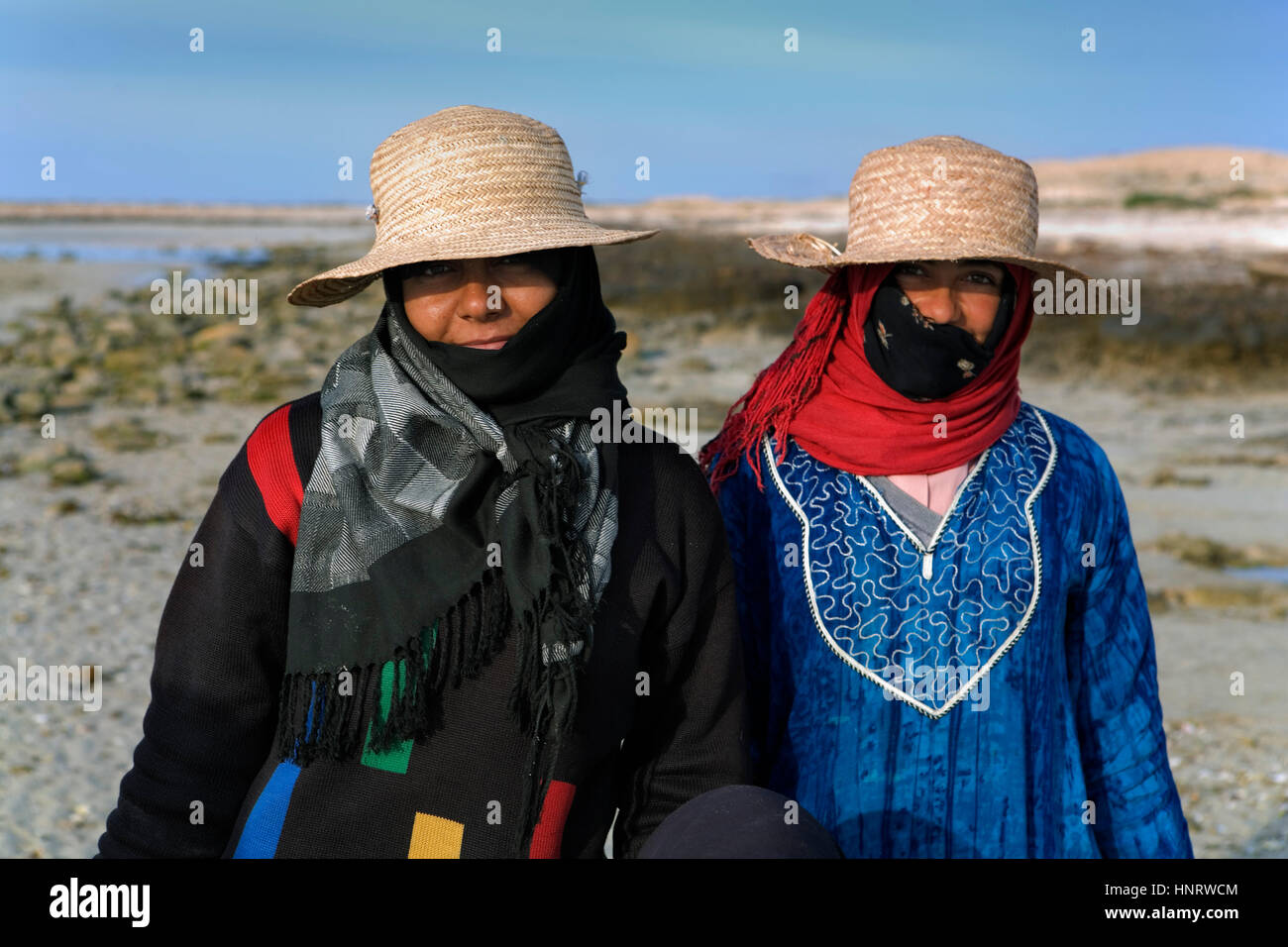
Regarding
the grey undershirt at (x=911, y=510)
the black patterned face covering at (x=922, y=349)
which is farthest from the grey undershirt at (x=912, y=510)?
the black patterned face covering at (x=922, y=349)

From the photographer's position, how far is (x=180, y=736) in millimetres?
2053

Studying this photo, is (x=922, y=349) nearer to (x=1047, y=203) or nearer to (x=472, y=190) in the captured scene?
(x=472, y=190)

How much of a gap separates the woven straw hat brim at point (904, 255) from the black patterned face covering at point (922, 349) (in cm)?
9

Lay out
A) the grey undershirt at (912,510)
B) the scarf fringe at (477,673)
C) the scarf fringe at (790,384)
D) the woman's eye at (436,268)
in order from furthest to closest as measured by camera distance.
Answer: the scarf fringe at (790,384)
the grey undershirt at (912,510)
the woman's eye at (436,268)
the scarf fringe at (477,673)

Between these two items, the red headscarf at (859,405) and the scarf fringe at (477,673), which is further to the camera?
the red headscarf at (859,405)

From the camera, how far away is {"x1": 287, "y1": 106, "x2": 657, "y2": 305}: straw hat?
2.13m

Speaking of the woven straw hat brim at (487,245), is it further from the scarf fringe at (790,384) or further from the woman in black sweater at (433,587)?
the scarf fringe at (790,384)

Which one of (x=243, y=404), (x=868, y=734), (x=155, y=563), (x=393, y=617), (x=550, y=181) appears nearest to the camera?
(x=393, y=617)

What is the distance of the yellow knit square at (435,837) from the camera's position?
2.05 meters

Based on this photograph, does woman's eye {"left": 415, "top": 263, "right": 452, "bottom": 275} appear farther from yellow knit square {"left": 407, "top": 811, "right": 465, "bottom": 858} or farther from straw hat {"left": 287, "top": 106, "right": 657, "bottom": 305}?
yellow knit square {"left": 407, "top": 811, "right": 465, "bottom": 858}

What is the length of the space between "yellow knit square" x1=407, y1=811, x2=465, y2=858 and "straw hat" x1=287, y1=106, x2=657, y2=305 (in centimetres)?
83

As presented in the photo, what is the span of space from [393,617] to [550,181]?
2.48ft
